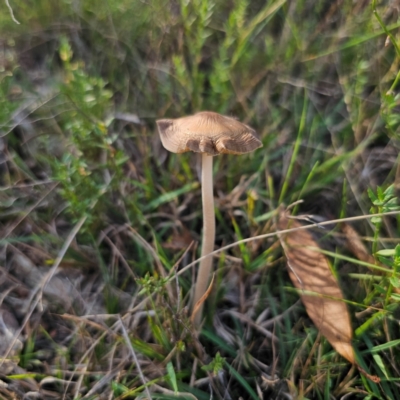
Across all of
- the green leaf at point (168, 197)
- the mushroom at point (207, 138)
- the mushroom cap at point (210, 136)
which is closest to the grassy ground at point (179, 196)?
the green leaf at point (168, 197)

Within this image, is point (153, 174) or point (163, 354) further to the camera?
point (153, 174)

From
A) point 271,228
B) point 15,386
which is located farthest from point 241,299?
point 15,386

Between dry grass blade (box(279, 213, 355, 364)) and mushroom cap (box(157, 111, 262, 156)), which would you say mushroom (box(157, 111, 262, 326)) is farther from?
dry grass blade (box(279, 213, 355, 364))

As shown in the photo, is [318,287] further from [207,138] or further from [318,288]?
[207,138]

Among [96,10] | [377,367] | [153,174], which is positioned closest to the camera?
[377,367]

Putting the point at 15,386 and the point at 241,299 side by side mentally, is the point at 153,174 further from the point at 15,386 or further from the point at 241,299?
the point at 15,386

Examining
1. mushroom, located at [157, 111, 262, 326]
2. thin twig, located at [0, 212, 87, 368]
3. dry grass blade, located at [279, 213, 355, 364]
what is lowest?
dry grass blade, located at [279, 213, 355, 364]

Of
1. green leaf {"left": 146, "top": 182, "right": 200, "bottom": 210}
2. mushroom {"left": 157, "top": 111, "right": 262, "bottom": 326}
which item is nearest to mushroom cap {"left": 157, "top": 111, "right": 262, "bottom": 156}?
mushroom {"left": 157, "top": 111, "right": 262, "bottom": 326}
